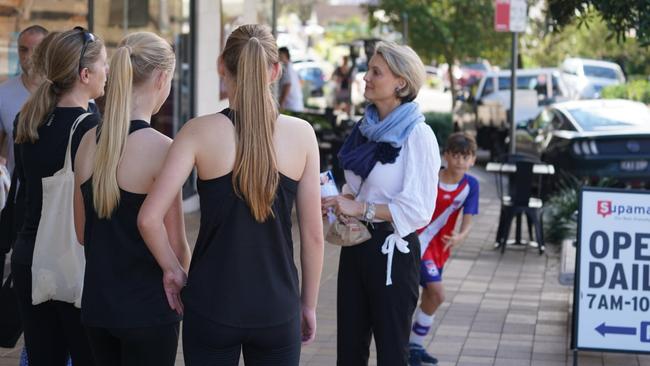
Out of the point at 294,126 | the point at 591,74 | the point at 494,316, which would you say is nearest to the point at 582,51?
the point at 591,74

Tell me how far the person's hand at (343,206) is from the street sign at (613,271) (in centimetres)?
237

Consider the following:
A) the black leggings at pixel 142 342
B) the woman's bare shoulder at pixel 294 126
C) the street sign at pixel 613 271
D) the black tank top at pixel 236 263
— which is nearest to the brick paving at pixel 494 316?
the street sign at pixel 613 271

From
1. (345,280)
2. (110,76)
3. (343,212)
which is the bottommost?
(345,280)

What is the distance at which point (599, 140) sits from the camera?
578 inches

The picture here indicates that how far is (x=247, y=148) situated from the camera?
3.69 m

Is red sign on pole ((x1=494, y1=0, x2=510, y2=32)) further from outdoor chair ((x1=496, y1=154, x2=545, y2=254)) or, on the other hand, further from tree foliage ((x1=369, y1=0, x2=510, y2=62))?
tree foliage ((x1=369, y1=0, x2=510, y2=62))

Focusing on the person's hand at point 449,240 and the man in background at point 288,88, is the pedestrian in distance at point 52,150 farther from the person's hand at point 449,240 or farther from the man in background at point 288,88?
the man in background at point 288,88

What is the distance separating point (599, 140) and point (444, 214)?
8.06 meters

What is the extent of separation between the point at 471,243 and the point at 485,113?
11.4 metres

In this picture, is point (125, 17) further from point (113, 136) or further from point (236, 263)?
point (236, 263)

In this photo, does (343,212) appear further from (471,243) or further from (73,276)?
(471,243)

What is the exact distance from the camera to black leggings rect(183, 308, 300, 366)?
3748mm

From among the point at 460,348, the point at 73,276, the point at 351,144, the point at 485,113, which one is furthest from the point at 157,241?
the point at 485,113

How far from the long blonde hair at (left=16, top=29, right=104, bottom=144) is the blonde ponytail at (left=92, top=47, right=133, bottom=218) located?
595 mm
